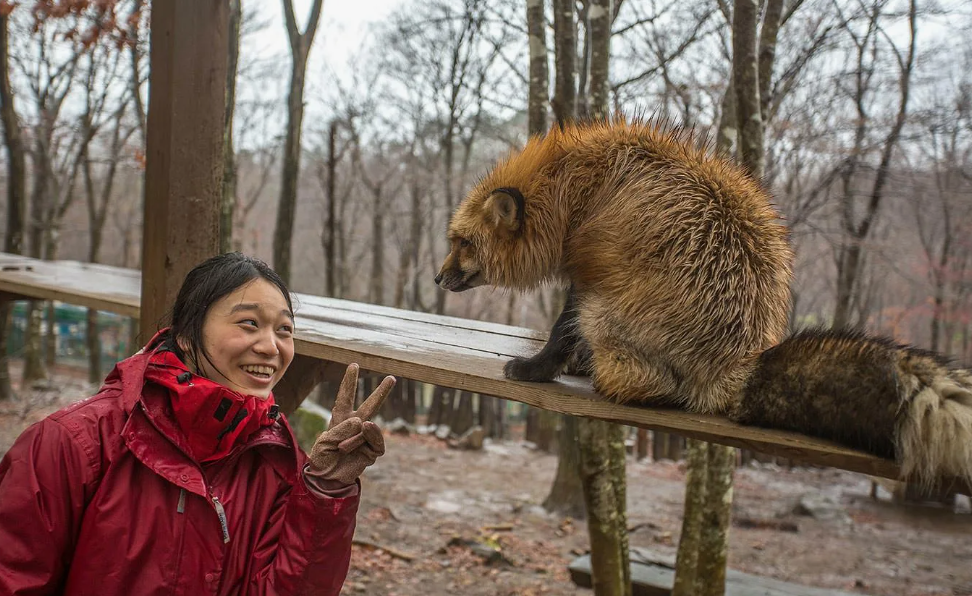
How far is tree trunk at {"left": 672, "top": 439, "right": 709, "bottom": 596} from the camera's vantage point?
418cm

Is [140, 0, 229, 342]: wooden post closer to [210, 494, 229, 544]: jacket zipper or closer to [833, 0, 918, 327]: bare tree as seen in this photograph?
[210, 494, 229, 544]: jacket zipper

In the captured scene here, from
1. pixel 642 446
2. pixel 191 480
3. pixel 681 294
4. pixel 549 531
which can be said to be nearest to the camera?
pixel 191 480

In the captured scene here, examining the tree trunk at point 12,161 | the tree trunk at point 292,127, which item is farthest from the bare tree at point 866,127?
the tree trunk at point 12,161

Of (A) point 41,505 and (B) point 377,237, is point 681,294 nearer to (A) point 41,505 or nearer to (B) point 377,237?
(A) point 41,505

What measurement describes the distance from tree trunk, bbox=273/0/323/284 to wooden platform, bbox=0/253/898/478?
3.64m

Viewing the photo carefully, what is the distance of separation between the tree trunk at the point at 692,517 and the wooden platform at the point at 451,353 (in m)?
1.66

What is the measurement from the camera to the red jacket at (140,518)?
51.4 inches

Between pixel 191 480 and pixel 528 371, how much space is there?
117 centimetres

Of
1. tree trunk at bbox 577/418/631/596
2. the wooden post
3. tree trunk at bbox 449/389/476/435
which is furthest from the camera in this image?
tree trunk at bbox 449/389/476/435

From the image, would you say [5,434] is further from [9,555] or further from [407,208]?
[407,208]

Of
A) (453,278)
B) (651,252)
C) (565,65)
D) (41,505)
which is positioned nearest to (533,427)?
(565,65)

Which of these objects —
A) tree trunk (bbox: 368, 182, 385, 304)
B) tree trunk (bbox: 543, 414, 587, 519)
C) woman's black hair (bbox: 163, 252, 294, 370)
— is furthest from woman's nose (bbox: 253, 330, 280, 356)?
tree trunk (bbox: 368, 182, 385, 304)

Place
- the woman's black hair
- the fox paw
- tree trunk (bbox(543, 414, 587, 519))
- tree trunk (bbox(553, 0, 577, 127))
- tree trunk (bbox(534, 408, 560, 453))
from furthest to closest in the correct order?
tree trunk (bbox(534, 408, 560, 453)) → tree trunk (bbox(543, 414, 587, 519)) → tree trunk (bbox(553, 0, 577, 127)) → the fox paw → the woman's black hair

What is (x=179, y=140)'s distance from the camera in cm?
256
